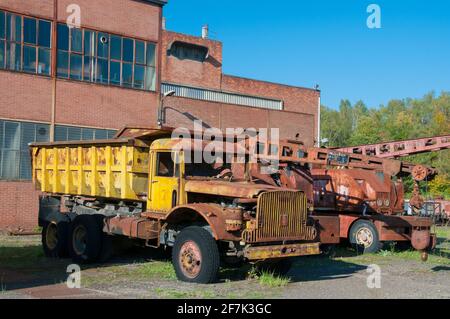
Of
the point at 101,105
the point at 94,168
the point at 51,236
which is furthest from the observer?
the point at 101,105

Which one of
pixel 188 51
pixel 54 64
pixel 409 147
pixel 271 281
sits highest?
pixel 188 51

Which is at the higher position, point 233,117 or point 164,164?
point 233,117

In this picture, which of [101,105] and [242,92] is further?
[242,92]

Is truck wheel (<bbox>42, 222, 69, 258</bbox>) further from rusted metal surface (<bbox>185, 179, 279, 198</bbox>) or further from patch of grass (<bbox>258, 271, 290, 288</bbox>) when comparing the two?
patch of grass (<bbox>258, 271, 290, 288</bbox>)

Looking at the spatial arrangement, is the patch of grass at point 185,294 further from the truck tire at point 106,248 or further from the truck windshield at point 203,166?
the truck tire at point 106,248

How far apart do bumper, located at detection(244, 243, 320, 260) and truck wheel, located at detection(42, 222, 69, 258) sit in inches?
222

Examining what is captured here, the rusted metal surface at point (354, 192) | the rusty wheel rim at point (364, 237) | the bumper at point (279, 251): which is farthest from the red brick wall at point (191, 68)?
the bumper at point (279, 251)

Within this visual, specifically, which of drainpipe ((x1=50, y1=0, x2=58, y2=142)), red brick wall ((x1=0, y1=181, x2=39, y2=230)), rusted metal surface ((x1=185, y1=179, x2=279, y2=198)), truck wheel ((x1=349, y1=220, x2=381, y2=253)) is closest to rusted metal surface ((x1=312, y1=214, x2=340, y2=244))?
rusted metal surface ((x1=185, y1=179, x2=279, y2=198))

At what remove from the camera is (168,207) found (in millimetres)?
11531

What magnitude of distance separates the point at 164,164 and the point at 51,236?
4.41 meters

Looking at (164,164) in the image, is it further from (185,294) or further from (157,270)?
(185,294)

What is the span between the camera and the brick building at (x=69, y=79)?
21953 millimetres

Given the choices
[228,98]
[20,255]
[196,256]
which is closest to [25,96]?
[20,255]

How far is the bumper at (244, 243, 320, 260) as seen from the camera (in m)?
10.0
